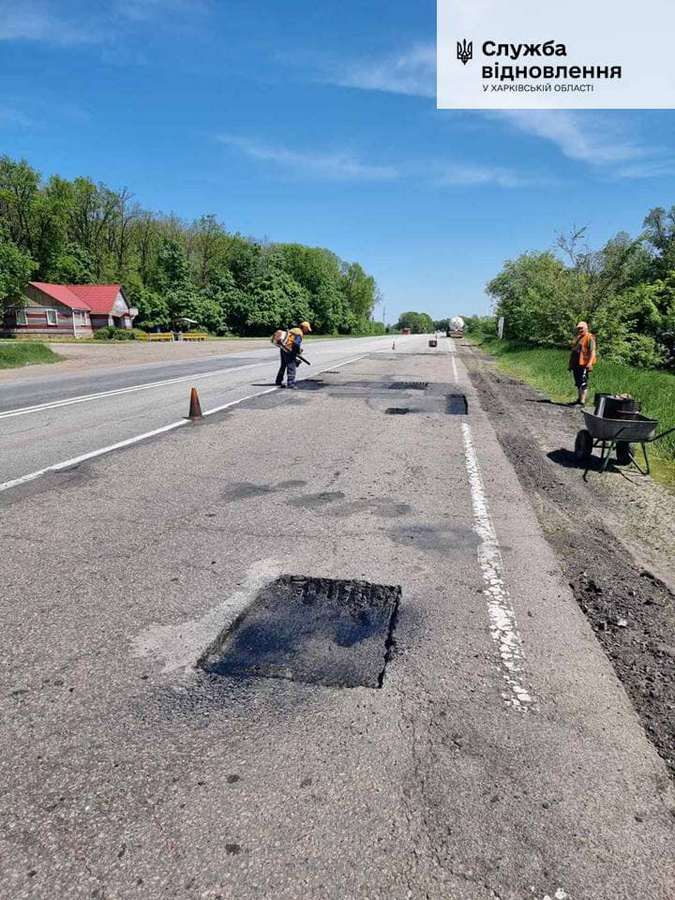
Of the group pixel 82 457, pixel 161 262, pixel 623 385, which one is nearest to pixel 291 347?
pixel 82 457

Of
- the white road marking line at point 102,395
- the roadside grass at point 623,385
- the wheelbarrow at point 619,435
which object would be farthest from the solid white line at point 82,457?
the roadside grass at point 623,385

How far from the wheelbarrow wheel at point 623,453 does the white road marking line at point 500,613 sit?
2.76m

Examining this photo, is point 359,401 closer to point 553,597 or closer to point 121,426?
point 121,426

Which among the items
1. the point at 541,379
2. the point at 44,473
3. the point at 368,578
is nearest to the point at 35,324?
the point at 541,379

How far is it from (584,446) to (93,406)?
9.44 meters

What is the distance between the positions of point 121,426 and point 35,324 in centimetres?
5607

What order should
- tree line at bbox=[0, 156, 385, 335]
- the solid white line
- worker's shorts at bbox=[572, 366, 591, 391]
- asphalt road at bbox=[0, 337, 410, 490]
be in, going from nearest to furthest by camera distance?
the solid white line, asphalt road at bbox=[0, 337, 410, 490], worker's shorts at bbox=[572, 366, 591, 391], tree line at bbox=[0, 156, 385, 335]

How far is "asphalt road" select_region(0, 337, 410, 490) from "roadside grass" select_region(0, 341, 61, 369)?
3.31 meters

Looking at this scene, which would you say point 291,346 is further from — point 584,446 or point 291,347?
point 584,446

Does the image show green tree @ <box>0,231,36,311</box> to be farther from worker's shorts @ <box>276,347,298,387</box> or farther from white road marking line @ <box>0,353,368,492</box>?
white road marking line @ <box>0,353,368,492</box>

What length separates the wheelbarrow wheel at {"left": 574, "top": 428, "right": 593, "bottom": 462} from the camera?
7414mm

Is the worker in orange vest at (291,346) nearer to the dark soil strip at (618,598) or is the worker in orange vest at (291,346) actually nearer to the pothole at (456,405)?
the pothole at (456,405)

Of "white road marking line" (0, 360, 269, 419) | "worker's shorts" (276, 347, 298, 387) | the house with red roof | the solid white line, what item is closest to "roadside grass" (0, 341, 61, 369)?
"white road marking line" (0, 360, 269, 419)

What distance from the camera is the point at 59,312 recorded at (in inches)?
2227
